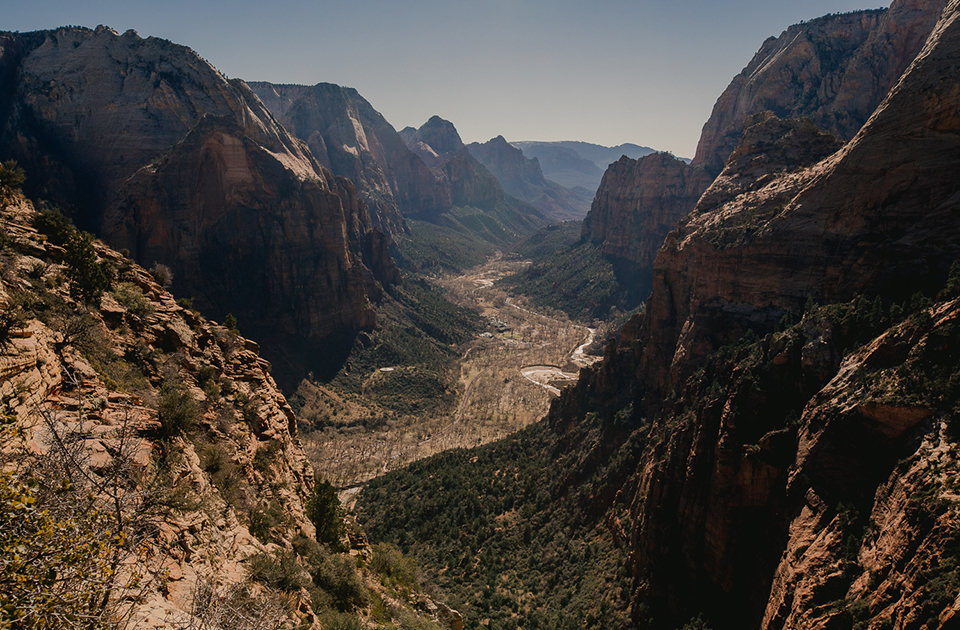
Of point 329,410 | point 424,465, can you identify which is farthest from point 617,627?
point 329,410

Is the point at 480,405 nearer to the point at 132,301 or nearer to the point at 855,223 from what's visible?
the point at 855,223

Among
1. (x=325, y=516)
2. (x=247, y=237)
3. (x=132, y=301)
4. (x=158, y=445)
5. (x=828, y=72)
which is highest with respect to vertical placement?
(x=828, y=72)

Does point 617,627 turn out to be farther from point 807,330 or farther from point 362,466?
point 362,466

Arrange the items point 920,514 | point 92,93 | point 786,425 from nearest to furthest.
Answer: point 920,514, point 786,425, point 92,93

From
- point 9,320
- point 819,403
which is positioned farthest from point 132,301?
point 819,403

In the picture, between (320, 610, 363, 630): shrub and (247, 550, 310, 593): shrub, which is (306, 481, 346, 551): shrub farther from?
(247, 550, 310, 593): shrub

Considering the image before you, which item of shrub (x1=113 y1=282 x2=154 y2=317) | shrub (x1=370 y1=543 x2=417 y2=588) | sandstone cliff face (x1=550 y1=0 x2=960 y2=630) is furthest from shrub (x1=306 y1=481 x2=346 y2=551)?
sandstone cliff face (x1=550 y1=0 x2=960 y2=630)

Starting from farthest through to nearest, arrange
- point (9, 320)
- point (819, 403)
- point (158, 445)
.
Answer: point (819, 403) → point (158, 445) → point (9, 320)

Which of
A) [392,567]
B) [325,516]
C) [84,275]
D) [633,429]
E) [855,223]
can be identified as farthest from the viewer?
[633,429]
